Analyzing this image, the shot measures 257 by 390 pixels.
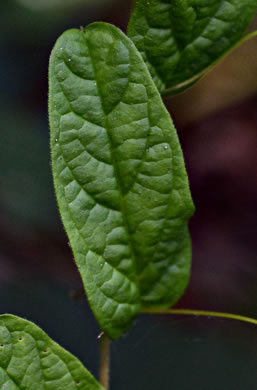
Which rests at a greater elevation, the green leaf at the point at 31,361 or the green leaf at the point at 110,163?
the green leaf at the point at 110,163

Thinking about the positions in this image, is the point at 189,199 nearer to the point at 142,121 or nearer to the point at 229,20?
the point at 142,121

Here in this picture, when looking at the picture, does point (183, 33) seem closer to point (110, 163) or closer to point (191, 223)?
point (110, 163)

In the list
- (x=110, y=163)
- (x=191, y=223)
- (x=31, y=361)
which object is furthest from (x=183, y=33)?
(x=191, y=223)

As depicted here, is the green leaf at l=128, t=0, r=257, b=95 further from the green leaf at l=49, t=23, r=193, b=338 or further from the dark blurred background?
the dark blurred background

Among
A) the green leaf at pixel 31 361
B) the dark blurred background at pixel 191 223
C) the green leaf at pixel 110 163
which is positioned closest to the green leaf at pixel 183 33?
the green leaf at pixel 110 163

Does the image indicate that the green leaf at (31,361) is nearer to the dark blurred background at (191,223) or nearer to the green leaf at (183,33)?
the green leaf at (183,33)

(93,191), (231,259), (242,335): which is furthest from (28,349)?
(231,259)
